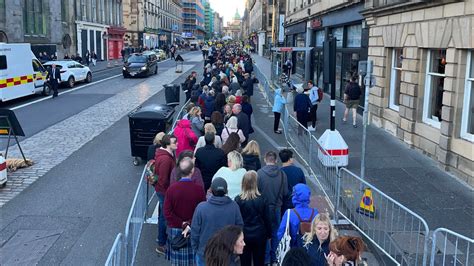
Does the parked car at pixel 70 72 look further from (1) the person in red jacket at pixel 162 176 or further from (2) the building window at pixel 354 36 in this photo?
A: (1) the person in red jacket at pixel 162 176

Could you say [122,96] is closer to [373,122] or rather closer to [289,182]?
[373,122]

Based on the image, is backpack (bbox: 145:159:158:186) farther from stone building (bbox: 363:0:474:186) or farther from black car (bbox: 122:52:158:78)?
black car (bbox: 122:52:158:78)

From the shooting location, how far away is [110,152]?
521 inches

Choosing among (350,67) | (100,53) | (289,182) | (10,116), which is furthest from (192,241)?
(100,53)

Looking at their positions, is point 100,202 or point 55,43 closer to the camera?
point 100,202

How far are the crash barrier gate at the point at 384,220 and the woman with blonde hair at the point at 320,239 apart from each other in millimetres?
1718

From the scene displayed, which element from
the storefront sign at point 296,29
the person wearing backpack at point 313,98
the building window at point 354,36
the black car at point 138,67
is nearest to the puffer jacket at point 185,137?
the person wearing backpack at point 313,98

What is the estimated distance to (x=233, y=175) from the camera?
618 cm

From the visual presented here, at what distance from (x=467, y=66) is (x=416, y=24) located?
3089 mm

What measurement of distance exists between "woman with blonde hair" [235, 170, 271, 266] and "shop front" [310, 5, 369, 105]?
1469 centimetres

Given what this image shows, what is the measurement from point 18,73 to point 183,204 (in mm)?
19694

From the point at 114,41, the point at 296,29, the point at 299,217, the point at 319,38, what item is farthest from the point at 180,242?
the point at 114,41

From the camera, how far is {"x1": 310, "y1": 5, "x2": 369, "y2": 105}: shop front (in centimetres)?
2003

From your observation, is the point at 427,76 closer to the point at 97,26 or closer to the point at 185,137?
the point at 185,137
